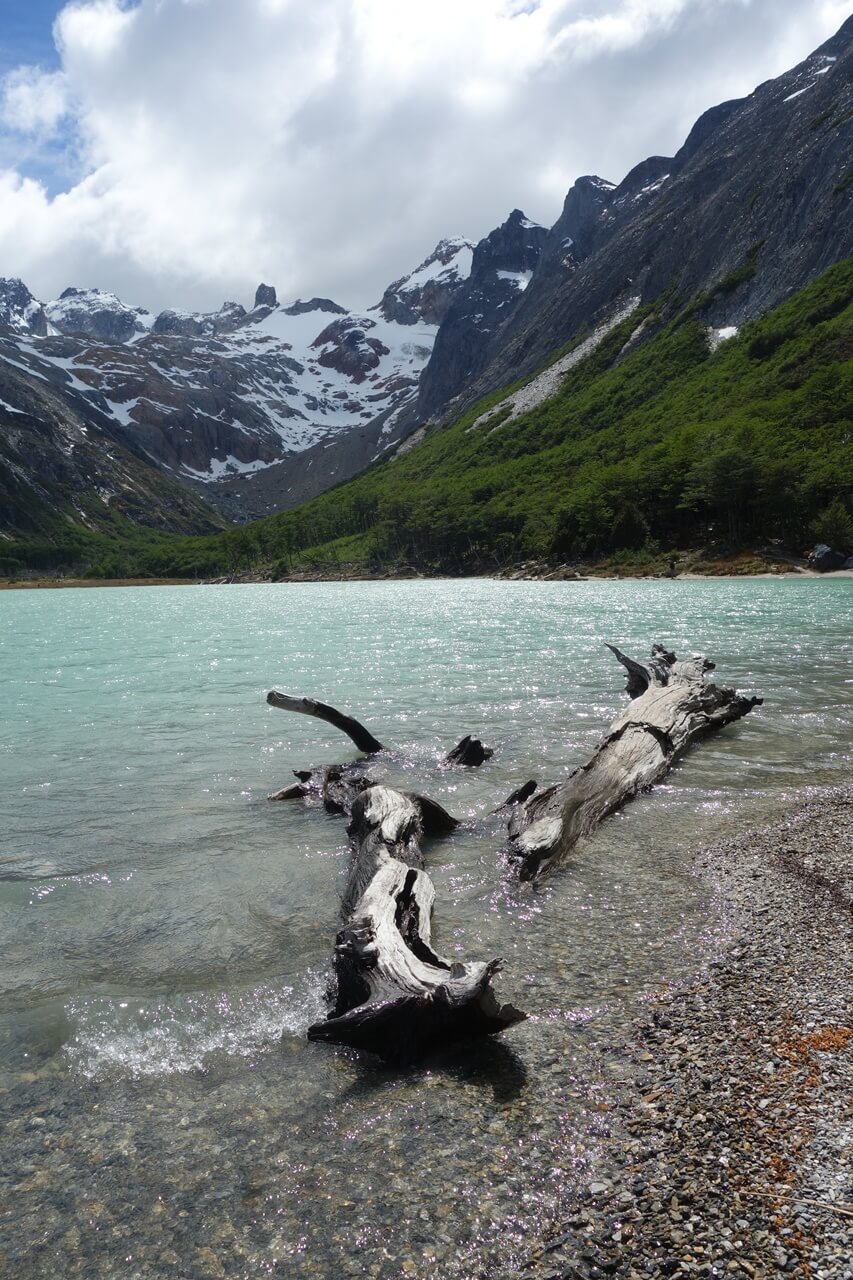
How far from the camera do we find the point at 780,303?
497ft

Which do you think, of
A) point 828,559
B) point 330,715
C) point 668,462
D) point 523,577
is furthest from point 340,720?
point 668,462

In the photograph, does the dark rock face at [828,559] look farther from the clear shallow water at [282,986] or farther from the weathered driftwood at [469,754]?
the weathered driftwood at [469,754]

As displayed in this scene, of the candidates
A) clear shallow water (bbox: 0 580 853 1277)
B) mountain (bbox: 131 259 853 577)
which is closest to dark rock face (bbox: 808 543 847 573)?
mountain (bbox: 131 259 853 577)

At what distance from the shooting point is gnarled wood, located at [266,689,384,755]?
509 inches

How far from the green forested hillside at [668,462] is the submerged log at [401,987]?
90660 mm

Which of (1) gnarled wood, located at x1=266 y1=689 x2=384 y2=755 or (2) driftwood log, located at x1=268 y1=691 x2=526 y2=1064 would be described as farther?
(1) gnarled wood, located at x1=266 y1=689 x2=384 y2=755

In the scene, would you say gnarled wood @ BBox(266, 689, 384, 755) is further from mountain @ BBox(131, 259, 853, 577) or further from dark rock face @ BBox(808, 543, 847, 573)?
mountain @ BBox(131, 259, 853, 577)

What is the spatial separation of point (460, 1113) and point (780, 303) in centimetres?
18147

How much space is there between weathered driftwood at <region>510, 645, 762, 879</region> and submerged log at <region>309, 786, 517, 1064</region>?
214 centimetres

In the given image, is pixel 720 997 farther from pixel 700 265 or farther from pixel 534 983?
pixel 700 265

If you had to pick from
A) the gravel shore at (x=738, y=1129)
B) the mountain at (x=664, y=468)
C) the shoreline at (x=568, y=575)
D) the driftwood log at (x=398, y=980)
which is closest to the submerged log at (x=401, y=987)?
the driftwood log at (x=398, y=980)

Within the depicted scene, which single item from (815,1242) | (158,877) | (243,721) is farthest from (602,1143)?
(243,721)

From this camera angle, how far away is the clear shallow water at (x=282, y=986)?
12.0ft

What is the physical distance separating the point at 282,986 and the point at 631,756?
7.29m
